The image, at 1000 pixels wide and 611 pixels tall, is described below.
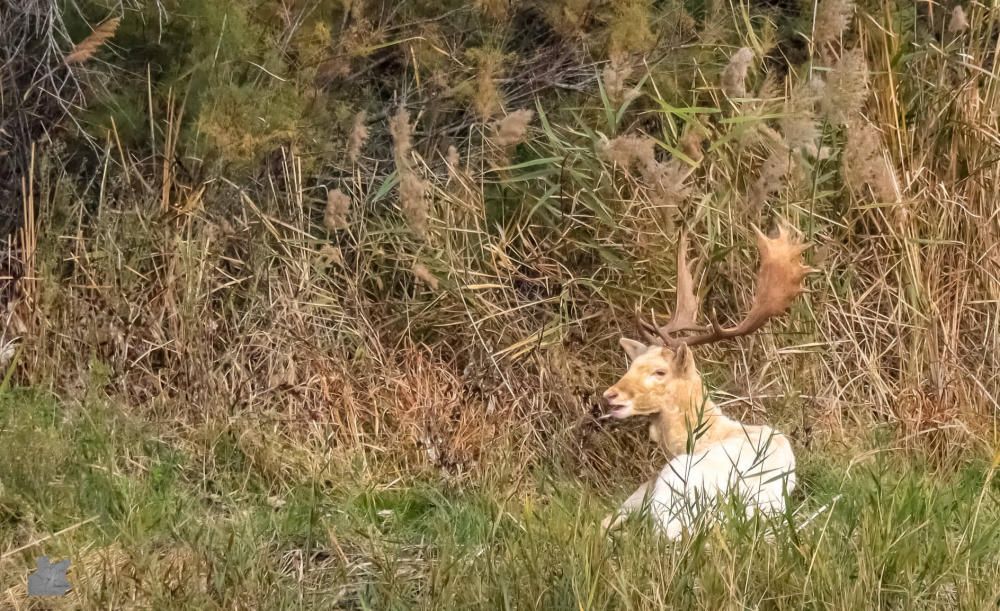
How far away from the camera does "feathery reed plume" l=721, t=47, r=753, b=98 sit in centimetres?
493

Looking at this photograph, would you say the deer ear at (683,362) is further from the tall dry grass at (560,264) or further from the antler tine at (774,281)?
the tall dry grass at (560,264)

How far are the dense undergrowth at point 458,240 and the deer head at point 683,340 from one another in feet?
1.54

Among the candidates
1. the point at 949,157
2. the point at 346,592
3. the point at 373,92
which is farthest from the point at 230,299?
the point at 949,157

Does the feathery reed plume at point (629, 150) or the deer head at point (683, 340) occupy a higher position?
the feathery reed plume at point (629, 150)

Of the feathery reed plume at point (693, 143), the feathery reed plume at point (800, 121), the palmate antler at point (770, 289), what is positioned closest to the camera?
the palmate antler at point (770, 289)

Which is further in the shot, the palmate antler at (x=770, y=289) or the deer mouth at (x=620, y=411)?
the palmate antler at (x=770, y=289)

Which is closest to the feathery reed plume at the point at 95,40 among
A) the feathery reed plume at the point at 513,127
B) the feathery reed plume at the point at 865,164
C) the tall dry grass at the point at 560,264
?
the tall dry grass at the point at 560,264

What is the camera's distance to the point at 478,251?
5.61 m

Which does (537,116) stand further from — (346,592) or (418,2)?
(346,592)

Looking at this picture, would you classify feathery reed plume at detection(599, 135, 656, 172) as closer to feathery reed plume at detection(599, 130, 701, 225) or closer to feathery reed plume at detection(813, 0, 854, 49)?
feathery reed plume at detection(599, 130, 701, 225)

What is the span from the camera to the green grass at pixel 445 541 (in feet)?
10.7

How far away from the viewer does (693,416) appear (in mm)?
4219
